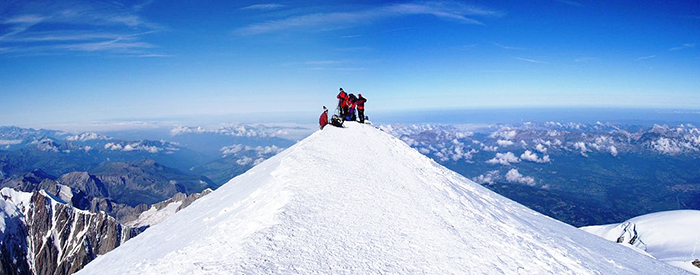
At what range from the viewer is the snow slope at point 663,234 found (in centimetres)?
2675

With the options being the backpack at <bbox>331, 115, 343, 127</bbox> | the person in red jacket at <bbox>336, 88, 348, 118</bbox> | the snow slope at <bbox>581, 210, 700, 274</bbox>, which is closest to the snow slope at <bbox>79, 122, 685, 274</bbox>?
the backpack at <bbox>331, 115, 343, 127</bbox>

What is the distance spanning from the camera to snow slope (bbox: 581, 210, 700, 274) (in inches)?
1053

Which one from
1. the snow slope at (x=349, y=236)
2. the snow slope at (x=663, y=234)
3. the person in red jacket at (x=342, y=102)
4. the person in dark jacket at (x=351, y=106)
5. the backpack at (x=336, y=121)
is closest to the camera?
the snow slope at (x=349, y=236)

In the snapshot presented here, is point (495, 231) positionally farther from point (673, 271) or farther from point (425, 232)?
point (673, 271)

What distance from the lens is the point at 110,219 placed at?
172 m

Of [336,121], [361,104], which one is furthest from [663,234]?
[336,121]

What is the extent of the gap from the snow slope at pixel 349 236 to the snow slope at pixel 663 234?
1993 cm

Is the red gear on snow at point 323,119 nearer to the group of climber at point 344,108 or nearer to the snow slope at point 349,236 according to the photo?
the group of climber at point 344,108

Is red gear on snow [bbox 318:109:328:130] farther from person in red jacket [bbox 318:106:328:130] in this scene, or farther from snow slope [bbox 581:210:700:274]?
snow slope [bbox 581:210:700:274]

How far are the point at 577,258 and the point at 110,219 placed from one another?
724ft

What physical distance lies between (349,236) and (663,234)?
4060 cm

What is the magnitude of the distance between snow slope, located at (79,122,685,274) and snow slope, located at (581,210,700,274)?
1993 cm

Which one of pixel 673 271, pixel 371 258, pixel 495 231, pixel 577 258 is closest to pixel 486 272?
pixel 371 258

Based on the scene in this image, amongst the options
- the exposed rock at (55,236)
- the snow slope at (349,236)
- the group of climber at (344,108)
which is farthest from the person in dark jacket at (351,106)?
the exposed rock at (55,236)
